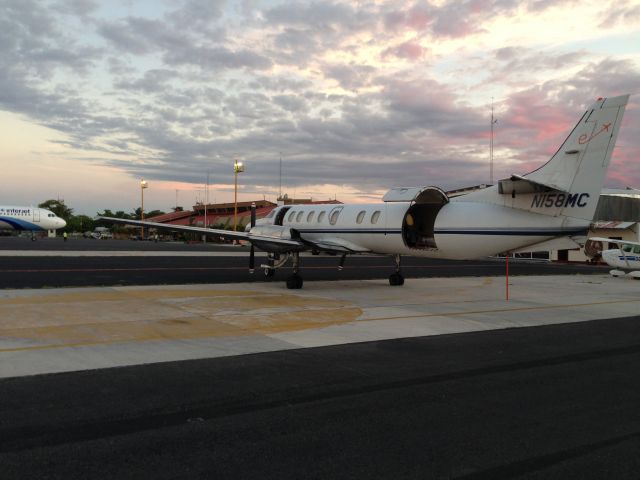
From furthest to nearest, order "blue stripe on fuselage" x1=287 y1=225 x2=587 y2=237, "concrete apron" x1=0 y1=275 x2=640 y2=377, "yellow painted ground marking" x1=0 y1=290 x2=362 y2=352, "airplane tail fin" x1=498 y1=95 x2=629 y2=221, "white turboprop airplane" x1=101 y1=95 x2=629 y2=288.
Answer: "blue stripe on fuselage" x1=287 y1=225 x2=587 y2=237
"white turboprop airplane" x1=101 y1=95 x2=629 y2=288
"airplane tail fin" x1=498 y1=95 x2=629 y2=221
"yellow painted ground marking" x1=0 y1=290 x2=362 y2=352
"concrete apron" x1=0 y1=275 x2=640 y2=377

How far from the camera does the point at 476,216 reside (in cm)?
1667

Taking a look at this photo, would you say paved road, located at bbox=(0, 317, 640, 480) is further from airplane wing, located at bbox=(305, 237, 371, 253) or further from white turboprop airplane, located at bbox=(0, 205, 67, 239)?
white turboprop airplane, located at bbox=(0, 205, 67, 239)

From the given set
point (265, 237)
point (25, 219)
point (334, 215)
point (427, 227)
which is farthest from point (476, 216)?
point (25, 219)

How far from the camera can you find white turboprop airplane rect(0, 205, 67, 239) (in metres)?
62.0

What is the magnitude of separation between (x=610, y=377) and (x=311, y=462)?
5425 millimetres

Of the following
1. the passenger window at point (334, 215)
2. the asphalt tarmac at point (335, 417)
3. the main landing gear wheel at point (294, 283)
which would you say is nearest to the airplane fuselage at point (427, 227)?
the passenger window at point (334, 215)

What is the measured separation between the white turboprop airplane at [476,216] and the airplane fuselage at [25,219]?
52.7 meters

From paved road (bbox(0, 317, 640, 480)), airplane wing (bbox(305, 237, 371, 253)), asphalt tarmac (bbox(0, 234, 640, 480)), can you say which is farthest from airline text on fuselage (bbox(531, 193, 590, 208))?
airplane wing (bbox(305, 237, 371, 253))

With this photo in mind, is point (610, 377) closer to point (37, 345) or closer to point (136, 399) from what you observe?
point (136, 399)

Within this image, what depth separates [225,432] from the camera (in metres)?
5.13

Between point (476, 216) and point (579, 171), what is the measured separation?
11.2 ft

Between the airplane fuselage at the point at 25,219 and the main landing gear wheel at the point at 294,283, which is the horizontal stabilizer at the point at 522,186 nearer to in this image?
the main landing gear wheel at the point at 294,283

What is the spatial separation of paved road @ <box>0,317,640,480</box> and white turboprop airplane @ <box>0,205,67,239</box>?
65.0m

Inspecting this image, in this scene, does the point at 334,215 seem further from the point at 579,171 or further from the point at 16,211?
the point at 16,211
